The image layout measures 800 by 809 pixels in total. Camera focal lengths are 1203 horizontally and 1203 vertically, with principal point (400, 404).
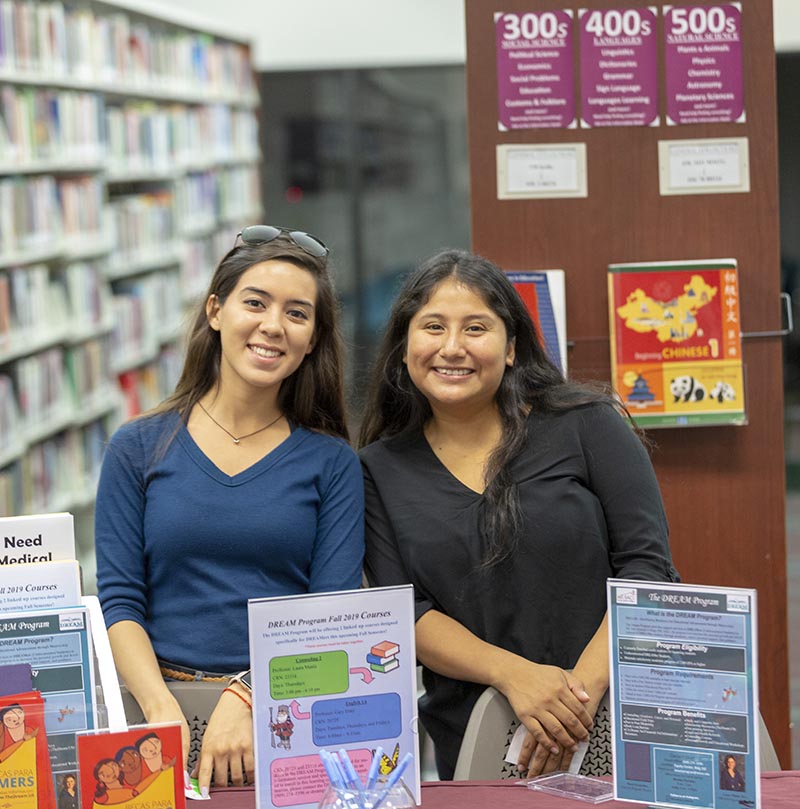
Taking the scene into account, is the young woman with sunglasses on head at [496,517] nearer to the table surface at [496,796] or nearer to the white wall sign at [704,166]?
the table surface at [496,796]

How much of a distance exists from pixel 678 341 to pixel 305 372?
0.96m

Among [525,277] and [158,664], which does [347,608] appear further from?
[525,277]

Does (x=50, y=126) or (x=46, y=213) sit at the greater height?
(x=50, y=126)

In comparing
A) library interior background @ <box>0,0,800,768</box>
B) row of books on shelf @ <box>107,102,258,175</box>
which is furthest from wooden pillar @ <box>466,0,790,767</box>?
row of books on shelf @ <box>107,102,258,175</box>

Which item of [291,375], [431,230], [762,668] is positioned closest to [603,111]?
[291,375]

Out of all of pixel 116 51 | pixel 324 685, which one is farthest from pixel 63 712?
pixel 116 51

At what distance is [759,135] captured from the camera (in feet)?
8.87

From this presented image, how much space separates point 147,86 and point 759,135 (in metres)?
4.65

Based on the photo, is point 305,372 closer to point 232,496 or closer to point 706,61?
point 232,496

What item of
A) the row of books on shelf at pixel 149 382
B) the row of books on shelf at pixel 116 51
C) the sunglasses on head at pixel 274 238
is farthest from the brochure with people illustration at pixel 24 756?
the row of books on shelf at pixel 149 382

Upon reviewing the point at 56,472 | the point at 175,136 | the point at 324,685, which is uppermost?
the point at 175,136

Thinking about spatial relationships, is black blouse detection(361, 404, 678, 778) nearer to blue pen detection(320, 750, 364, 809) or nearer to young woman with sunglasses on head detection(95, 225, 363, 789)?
young woman with sunglasses on head detection(95, 225, 363, 789)

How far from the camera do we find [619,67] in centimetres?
269

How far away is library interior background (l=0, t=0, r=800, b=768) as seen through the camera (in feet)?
16.5
